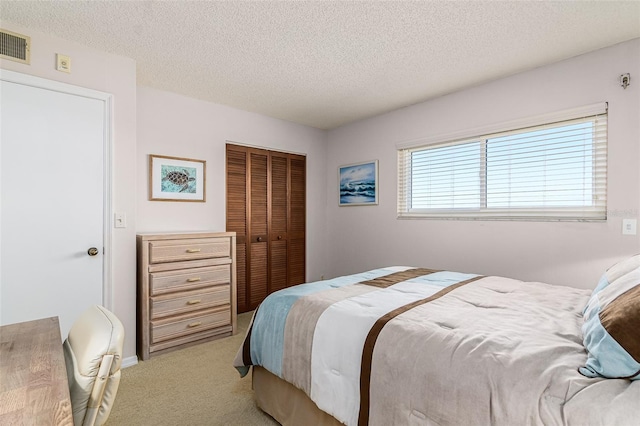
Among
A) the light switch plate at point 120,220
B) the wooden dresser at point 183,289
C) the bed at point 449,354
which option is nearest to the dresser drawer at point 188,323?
the wooden dresser at point 183,289

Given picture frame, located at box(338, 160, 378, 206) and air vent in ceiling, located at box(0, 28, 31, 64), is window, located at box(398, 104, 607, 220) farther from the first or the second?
air vent in ceiling, located at box(0, 28, 31, 64)

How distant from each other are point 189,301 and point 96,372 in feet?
7.09

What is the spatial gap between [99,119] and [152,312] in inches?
64.6

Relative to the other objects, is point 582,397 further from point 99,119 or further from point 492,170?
point 99,119

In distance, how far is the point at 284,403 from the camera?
174cm

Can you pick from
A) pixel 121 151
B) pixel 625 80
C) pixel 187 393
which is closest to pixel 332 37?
pixel 121 151

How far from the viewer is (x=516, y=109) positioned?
113 inches

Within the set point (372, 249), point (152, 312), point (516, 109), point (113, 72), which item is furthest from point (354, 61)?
point (152, 312)

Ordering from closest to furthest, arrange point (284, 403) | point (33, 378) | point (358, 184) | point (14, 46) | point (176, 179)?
point (33, 378)
point (284, 403)
point (14, 46)
point (176, 179)
point (358, 184)

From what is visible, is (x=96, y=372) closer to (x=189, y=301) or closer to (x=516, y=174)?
(x=189, y=301)

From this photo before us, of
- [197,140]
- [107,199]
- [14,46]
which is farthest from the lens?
[197,140]

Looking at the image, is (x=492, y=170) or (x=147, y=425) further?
(x=492, y=170)

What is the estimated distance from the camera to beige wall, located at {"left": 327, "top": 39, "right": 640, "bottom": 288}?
2.36m

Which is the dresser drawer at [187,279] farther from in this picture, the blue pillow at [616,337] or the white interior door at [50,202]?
the blue pillow at [616,337]
